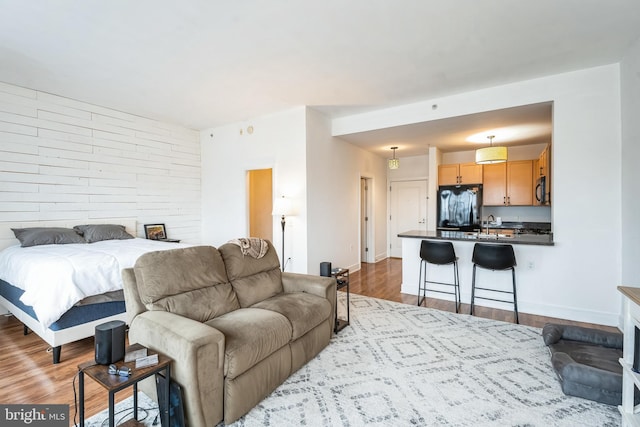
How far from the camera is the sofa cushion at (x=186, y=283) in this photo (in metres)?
2.06

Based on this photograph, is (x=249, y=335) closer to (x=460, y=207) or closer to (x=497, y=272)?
(x=497, y=272)

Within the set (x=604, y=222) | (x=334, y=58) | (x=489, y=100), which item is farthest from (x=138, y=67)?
(x=604, y=222)

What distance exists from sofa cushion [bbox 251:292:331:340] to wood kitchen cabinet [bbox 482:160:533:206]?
4.92m

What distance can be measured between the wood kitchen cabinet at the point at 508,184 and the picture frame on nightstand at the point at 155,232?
624 cm

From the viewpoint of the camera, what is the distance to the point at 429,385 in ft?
7.22

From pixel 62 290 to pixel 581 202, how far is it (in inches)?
210

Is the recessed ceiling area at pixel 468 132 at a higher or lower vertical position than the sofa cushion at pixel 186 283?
higher

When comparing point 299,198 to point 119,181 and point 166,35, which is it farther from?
point 119,181

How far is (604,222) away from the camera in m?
3.35

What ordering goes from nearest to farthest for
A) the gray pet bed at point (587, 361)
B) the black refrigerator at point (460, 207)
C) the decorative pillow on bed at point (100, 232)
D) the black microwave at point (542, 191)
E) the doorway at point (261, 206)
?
the gray pet bed at point (587, 361) → the decorative pillow on bed at point (100, 232) → the black microwave at point (542, 191) → the black refrigerator at point (460, 207) → the doorway at point (261, 206)

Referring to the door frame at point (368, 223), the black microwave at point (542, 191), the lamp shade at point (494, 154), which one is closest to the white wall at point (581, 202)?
the lamp shade at point (494, 154)

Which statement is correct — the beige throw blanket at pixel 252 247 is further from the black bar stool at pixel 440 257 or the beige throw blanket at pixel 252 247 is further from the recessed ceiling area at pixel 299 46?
the black bar stool at pixel 440 257

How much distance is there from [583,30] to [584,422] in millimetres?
3109

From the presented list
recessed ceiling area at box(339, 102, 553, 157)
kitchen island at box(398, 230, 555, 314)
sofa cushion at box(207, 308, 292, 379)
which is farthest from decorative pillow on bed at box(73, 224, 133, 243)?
kitchen island at box(398, 230, 555, 314)
